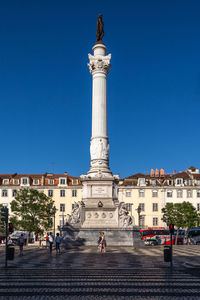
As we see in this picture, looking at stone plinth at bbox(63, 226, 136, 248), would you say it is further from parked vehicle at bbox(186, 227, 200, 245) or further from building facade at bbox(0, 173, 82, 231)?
building facade at bbox(0, 173, 82, 231)

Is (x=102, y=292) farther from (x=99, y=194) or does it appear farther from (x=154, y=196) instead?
(x=154, y=196)

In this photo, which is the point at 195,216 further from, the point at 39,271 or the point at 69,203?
the point at 39,271

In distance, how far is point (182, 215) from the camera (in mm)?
78125

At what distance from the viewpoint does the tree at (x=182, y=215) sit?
256ft

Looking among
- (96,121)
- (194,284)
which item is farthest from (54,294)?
(96,121)

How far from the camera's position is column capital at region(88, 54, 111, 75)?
161ft

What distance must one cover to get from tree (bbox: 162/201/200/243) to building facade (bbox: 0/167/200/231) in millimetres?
5324

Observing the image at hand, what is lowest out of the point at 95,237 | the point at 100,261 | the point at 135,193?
the point at 100,261

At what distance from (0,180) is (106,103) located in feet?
157

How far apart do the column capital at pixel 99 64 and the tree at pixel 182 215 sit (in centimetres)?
3876

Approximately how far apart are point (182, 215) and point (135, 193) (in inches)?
491

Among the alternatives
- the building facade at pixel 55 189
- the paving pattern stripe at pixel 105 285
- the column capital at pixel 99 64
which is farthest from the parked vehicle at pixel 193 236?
the paving pattern stripe at pixel 105 285

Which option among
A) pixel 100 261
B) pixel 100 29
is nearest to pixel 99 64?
pixel 100 29

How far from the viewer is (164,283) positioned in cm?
1562
